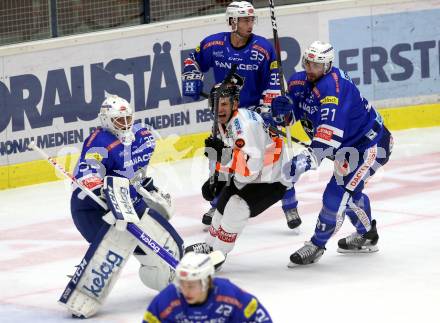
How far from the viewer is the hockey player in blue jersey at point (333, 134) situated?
7727mm

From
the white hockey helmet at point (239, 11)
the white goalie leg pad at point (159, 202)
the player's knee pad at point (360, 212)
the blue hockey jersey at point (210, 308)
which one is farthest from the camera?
the white hockey helmet at point (239, 11)

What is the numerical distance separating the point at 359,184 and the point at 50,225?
2.62 meters

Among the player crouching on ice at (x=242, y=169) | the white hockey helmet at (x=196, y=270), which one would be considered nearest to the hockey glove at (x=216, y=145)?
the player crouching on ice at (x=242, y=169)

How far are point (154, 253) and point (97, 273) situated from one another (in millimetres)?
337

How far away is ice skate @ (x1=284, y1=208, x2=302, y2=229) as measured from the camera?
9039mm

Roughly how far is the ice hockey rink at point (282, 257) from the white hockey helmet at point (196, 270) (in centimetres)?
181

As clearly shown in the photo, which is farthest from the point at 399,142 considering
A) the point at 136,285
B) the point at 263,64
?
the point at 136,285

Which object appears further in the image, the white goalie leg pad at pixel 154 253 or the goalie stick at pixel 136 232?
the white goalie leg pad at pixel 154 253

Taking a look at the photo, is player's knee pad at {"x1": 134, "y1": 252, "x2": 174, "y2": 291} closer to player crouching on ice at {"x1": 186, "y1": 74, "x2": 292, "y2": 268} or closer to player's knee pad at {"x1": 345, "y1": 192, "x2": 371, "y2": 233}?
player crouching on ice at {"x1": 186, "y1": 74, "x2": 292, "y2": 268}

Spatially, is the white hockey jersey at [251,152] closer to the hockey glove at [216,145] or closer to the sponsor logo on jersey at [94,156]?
the hockey glove at [216,145]

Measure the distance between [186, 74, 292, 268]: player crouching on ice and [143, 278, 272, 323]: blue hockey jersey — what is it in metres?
2.49

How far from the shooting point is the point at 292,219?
29.7 ft

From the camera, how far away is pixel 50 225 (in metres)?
9.62

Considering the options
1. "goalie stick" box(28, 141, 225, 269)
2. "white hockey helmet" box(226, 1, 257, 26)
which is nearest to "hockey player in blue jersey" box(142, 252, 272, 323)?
"goalie stick" box(28, 141, 225, 269)
